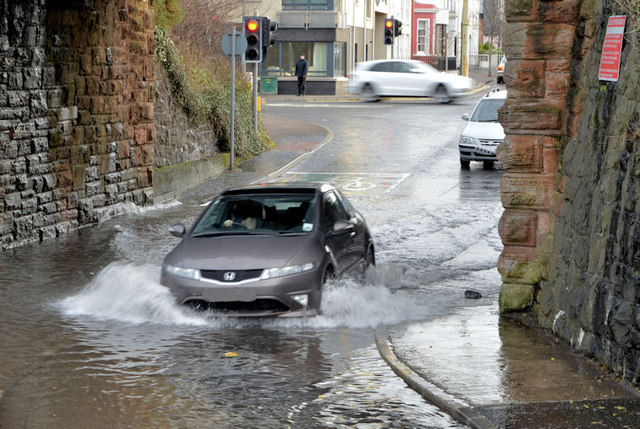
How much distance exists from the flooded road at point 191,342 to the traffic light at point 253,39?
9809mm

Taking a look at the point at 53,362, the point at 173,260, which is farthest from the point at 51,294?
→ the point at 53,362

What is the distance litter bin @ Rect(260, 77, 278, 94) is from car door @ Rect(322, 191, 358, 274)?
44.7 meters

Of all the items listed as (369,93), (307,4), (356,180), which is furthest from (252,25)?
(307,4)

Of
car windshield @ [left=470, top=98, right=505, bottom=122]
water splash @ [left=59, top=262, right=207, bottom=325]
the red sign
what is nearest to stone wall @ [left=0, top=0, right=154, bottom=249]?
water splash @ [left=59, top=262, right=207, bottom=325]

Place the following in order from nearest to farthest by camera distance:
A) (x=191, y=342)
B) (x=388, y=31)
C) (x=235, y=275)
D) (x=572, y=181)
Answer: (x=191, y=342) < (x=572, y=181) < (x=235, y=275) < (x=388, y=31)

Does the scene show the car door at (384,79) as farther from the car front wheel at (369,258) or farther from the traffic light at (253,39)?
the car front wheel at (369,258)

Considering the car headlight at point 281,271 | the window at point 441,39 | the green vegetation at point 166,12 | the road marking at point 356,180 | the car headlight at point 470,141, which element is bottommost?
the road marking at point 356,180

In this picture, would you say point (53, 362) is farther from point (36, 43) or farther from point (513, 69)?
point (36, 43)

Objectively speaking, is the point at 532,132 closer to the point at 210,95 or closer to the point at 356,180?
the point at 356,180

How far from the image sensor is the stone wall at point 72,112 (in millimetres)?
16875

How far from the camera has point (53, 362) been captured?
10.1 m

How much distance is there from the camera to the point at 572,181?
438 inches

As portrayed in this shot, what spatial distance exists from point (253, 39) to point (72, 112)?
9.76 metres

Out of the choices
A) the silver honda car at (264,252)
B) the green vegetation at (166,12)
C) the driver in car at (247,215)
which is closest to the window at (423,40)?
the green vegetation at (166,12)
